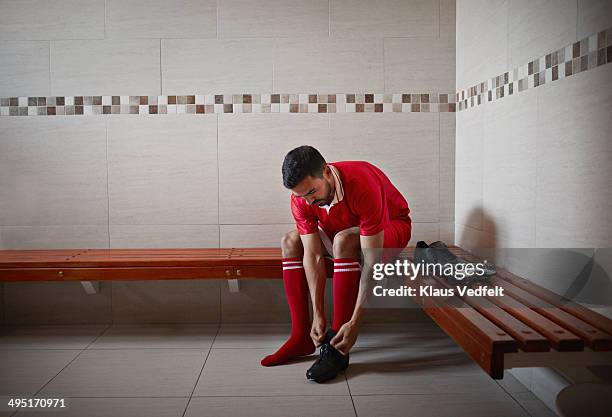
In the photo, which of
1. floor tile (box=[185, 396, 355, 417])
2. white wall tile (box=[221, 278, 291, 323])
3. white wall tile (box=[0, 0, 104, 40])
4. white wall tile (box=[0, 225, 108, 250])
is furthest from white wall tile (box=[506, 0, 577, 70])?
white wall tile (box=[0, 225, 108, 250])

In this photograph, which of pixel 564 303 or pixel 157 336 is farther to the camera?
pixel 157 336

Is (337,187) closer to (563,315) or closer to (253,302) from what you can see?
(563,315)

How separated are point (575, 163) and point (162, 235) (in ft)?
7.45

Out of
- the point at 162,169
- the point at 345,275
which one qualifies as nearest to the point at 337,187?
the point at 345,275

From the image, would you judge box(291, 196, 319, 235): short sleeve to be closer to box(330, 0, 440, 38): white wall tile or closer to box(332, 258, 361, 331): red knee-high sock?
box(332, 258, 361, 331): red knee-high sock

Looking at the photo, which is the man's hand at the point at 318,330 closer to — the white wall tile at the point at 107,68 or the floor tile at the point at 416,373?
the floor tile at the point at 416,373

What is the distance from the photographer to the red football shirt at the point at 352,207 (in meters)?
2.33

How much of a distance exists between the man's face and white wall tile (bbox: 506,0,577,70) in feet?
3.30

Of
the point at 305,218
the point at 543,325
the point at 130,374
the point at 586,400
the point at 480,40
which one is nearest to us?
the point at 586,400

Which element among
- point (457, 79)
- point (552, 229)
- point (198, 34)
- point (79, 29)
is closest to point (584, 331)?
point (552, 229)

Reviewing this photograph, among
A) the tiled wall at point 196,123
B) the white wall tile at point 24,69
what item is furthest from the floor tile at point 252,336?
the white wall tile at point 24,69

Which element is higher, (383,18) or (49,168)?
(383,18)

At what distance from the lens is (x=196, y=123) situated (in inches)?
123

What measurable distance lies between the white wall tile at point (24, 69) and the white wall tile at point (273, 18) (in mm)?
1070
